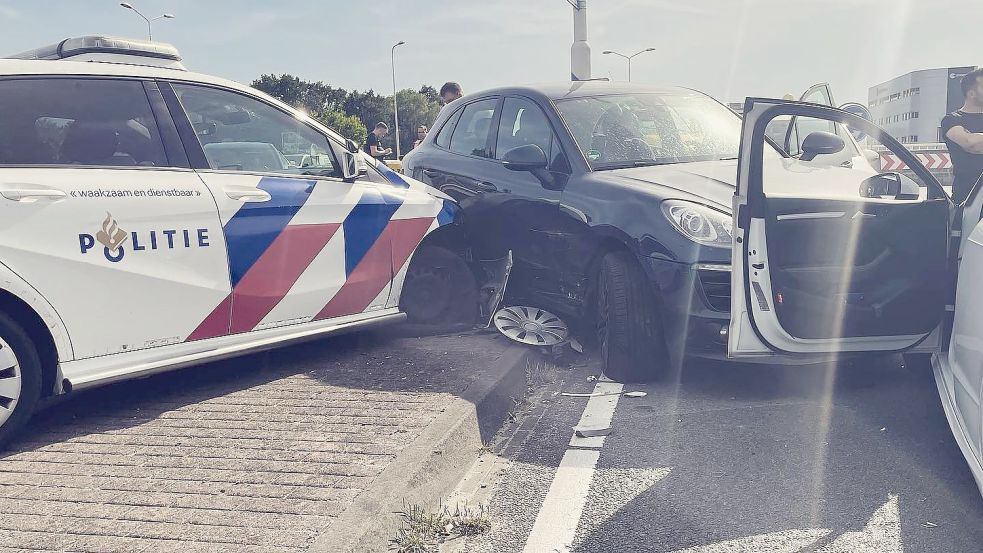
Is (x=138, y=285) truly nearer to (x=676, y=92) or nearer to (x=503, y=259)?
(x=503, y=259)

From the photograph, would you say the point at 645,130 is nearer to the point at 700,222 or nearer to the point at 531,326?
the point at 700,222

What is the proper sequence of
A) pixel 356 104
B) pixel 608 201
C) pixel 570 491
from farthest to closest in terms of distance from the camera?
pixel 356 104 < pixel 608 201 < pixel 570 491

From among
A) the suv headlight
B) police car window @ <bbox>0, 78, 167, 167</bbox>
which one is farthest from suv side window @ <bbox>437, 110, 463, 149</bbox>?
police car window @ <bbox>0, 78, 167, 167</bbox>

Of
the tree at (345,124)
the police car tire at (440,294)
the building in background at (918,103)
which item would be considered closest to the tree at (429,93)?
the tree at (345,124)

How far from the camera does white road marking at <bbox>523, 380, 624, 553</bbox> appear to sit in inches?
120

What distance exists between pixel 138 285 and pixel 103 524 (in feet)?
4.56

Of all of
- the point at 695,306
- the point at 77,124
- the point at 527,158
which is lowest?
the point at 695,306

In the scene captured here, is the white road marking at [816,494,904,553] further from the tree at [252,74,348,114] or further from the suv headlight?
the tree at [252,74,348,114]

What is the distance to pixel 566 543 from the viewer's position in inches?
118

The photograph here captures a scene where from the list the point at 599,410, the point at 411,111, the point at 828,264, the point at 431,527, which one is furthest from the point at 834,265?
the point at 411,111

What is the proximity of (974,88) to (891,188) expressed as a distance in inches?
99.1

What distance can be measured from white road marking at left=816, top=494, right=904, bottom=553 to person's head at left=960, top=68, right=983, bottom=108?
13.4 ft

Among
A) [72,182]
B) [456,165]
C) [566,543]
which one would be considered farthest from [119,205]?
[456,165]

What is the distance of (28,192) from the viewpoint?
12.2 ft
